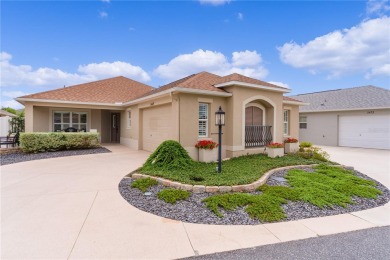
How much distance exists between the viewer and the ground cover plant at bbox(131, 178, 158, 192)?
5.75 meters

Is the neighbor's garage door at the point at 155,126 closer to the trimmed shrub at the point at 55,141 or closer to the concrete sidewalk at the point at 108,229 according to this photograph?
the trimmed shrub at the point at 55,141

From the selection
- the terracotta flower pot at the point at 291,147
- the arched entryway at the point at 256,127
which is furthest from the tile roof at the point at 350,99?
the arched entryway at the point at 256,127

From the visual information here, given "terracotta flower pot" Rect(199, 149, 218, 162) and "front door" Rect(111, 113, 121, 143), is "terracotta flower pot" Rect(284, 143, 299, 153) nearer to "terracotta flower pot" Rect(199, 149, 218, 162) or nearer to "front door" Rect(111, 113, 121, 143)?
"terracotta flower pot" Rect(199, 149, 218, 162)

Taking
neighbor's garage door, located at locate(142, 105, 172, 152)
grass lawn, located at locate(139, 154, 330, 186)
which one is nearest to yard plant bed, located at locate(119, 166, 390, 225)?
grass lawn, located at locate(139, 154, 330, 186)

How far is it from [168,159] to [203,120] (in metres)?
3.21

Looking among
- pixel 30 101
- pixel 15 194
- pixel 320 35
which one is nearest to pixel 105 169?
pixel 15 194

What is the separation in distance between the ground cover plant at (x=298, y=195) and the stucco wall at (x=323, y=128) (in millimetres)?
12774

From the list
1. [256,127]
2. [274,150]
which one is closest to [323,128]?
[256,127]

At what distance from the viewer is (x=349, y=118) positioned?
17219 millimetres

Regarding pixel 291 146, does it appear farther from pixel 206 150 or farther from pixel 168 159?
pixel 168 159

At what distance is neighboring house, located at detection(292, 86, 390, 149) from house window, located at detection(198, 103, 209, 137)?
13.5m

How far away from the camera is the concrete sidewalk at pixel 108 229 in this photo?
3.05 metres

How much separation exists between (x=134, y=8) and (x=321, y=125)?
701 inches

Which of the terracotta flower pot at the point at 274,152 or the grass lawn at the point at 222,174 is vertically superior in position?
the terracotta flower pot at the point at 274,152
